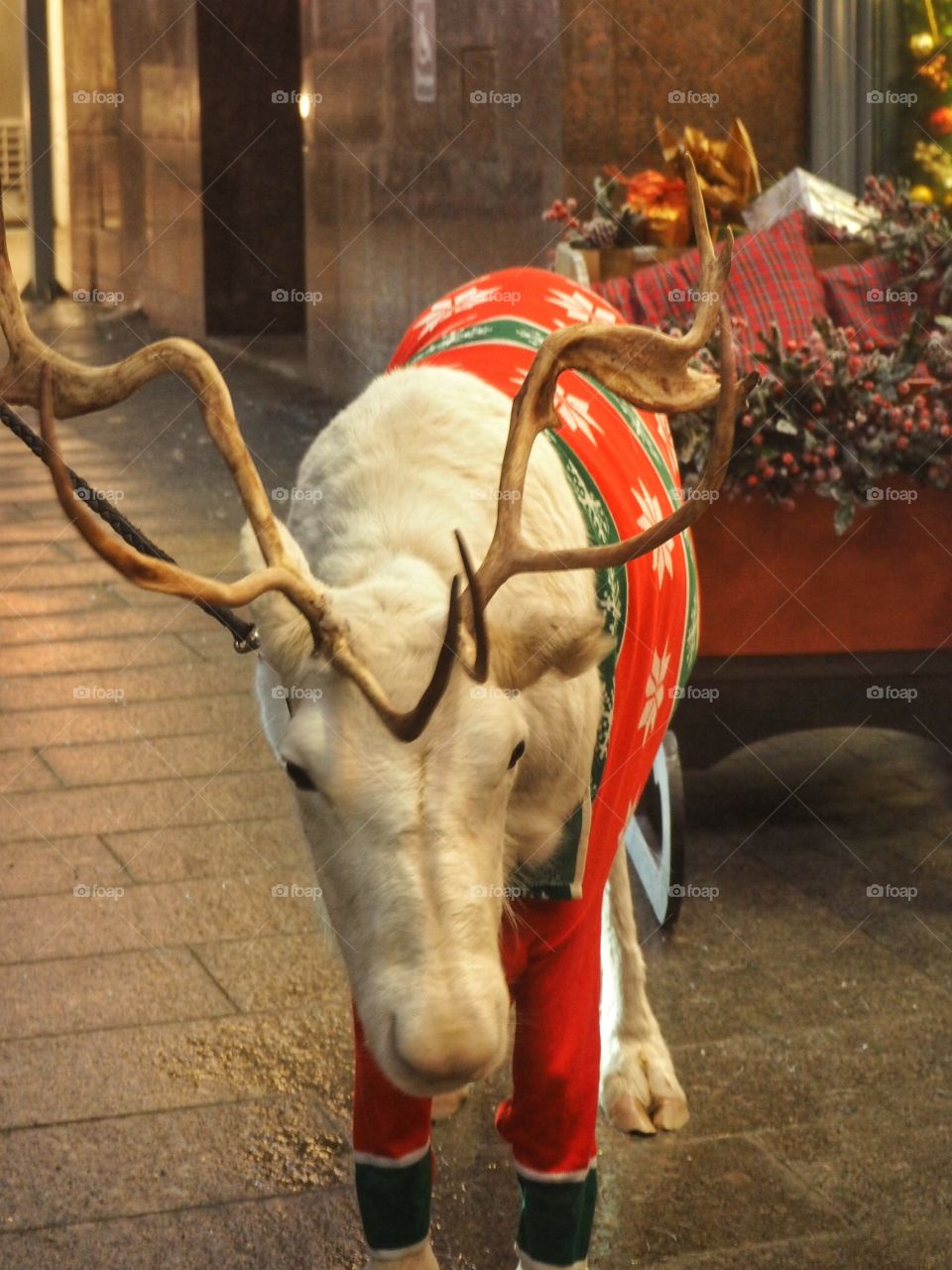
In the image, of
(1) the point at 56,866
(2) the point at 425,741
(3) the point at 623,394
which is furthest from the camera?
(1) the point at 56,866

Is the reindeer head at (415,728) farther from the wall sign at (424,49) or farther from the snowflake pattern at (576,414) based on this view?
the wall sign at (424,49)

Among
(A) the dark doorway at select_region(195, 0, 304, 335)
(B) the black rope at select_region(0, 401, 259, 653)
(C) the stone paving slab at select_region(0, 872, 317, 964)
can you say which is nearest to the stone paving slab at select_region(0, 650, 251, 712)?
(C) the stone paving slab at select_region(0, 872, 317, 964)

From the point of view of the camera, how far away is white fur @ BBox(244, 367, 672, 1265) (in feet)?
6.96

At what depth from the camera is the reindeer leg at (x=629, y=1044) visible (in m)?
3.44

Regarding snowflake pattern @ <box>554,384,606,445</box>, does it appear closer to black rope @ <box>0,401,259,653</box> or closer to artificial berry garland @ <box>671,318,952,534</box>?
black rope @ <box>0,401,259,653</box>

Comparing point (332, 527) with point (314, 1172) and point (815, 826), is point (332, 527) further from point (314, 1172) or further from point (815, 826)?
point (815, 826)

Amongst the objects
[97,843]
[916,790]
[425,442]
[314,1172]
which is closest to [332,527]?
[425,442]

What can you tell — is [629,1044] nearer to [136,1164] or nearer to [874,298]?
[136,1164]

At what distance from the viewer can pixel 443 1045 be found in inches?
81.5

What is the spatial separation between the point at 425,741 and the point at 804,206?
174 inches

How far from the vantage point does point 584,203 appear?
8750 millimetres

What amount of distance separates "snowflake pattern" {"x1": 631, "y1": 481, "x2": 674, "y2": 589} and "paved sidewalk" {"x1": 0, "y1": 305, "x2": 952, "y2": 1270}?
1106mm

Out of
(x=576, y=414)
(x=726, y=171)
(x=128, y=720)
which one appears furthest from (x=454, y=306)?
(x=726, y=171)

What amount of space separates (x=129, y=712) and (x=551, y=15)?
14.9ft
